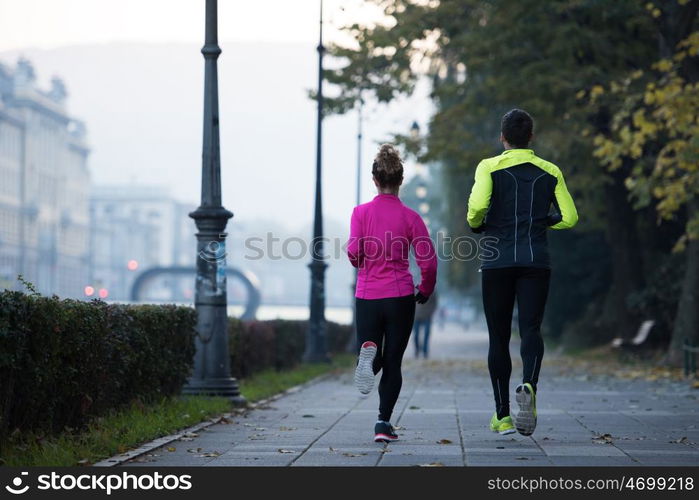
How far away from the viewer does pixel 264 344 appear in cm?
1934

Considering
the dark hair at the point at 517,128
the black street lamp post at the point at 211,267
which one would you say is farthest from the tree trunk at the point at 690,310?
the dark hair at the point at 517,128

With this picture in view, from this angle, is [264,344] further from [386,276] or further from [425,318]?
[425,318]

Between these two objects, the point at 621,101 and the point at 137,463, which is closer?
the point at 137,463

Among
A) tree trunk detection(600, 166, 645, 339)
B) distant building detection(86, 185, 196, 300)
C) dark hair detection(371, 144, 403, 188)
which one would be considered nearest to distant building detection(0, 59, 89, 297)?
distant building detection(86, 185, 196, 300)

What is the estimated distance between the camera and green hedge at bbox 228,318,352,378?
16500 millimetres

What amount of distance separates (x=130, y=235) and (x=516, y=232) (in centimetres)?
16497

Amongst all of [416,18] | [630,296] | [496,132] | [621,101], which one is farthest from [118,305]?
[496,132]

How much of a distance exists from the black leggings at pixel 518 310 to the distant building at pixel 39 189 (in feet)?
348

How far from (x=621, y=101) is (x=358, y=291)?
15726mm

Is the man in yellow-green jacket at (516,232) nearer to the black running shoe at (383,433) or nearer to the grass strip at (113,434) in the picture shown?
the black running shoe at (383,433)

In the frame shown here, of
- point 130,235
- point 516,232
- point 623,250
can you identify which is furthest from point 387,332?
point 130,235

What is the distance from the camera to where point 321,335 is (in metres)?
25.9

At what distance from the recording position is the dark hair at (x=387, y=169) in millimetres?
9047

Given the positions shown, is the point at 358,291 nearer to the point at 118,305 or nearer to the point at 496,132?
the point at 118,305
